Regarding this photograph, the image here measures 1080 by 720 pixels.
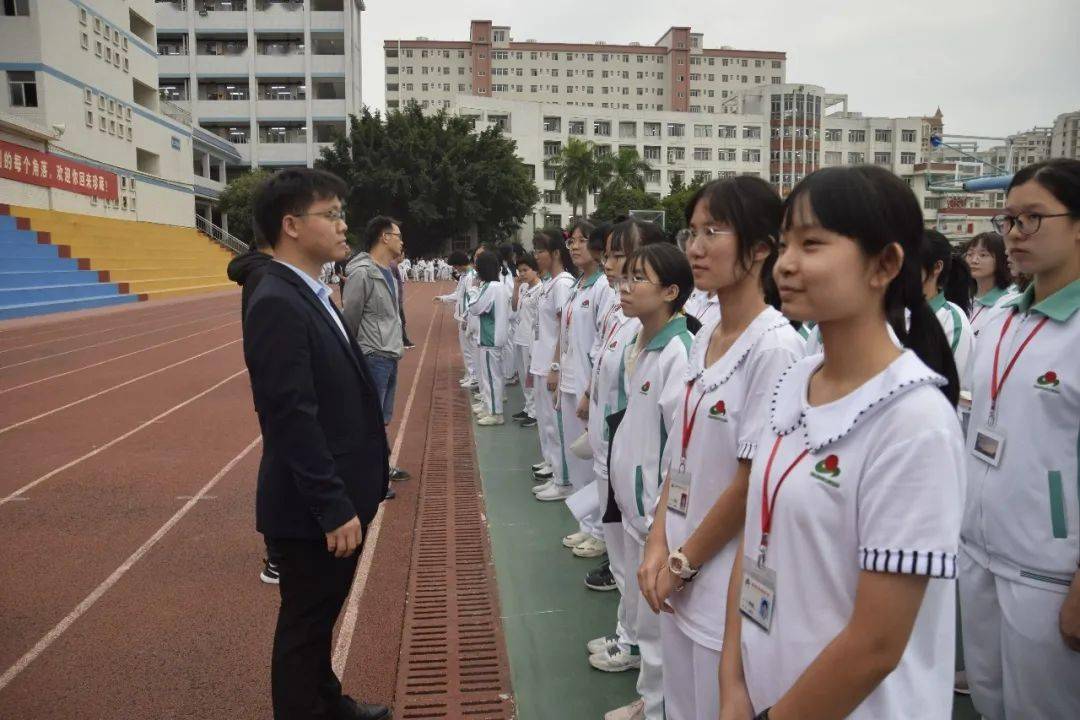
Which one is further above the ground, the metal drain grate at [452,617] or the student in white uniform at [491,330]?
the student in white uniform at [491,330]

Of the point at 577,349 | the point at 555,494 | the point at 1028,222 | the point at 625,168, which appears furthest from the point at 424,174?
the point at 1028,222

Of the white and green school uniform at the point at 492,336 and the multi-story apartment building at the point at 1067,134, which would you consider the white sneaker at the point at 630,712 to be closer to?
the white and green school uniform at the point at 492,336

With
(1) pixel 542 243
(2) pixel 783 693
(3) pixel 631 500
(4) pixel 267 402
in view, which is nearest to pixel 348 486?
(4) pixel 267 402

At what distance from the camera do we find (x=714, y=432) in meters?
1.99

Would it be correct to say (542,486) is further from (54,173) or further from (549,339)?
(54,173)

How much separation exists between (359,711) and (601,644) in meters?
1.06

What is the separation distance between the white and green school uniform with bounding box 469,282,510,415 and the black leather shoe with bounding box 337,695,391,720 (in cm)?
515

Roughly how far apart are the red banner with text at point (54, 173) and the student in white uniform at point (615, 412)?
23.9 meters

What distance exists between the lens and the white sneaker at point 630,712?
2812mm

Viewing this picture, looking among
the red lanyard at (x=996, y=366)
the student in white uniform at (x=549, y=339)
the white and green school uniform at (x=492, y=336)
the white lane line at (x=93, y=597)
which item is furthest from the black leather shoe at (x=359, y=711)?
the white and green school uniform at (x=492, y=336)

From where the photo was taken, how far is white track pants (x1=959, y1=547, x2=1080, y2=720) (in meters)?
1.96

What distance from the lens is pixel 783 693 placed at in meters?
1.40

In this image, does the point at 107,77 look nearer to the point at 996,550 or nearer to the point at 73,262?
the point at 73,262

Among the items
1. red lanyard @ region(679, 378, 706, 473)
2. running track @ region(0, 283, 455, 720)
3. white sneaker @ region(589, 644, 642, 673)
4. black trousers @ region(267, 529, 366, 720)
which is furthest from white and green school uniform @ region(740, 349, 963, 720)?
running track @ region(0, 283, 455, 720)
